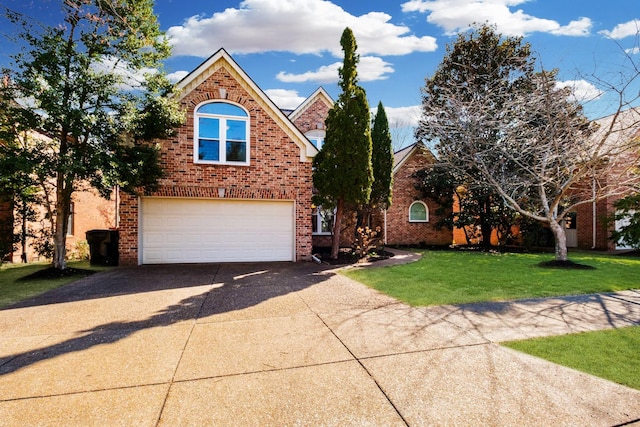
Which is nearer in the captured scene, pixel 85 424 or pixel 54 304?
pixel 85 424

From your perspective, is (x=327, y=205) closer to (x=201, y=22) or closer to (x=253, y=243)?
(x=253, y=243)

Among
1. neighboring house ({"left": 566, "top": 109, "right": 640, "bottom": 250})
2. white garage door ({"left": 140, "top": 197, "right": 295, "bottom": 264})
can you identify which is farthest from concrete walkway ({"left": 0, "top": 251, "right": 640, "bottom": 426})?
neighboring house ({"left": 566, "top": 109, "right": 640, "bottom": 250})

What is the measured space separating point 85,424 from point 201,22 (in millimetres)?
11044

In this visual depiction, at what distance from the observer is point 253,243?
11109mm

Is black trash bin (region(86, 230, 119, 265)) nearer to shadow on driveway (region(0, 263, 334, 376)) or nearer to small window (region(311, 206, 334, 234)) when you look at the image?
shadow on driveway (region(0, 263, 334, 376))

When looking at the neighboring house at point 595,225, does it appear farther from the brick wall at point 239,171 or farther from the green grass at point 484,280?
the brick wall at point 239,171

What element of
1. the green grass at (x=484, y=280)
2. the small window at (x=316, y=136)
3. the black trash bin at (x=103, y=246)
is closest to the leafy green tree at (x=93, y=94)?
the black trash bin at (x=103, y=246)

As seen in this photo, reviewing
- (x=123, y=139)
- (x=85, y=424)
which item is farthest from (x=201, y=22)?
(x=85, y=424)

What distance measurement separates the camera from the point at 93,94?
805 cm

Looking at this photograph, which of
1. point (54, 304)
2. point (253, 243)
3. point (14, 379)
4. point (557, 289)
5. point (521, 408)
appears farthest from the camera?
point (253, 243)

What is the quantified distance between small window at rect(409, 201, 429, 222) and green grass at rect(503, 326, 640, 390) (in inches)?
540

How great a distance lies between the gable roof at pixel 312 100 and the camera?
54.6ft

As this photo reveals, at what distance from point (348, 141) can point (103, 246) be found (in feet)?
28.8

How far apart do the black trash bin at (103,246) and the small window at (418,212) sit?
13.8m
